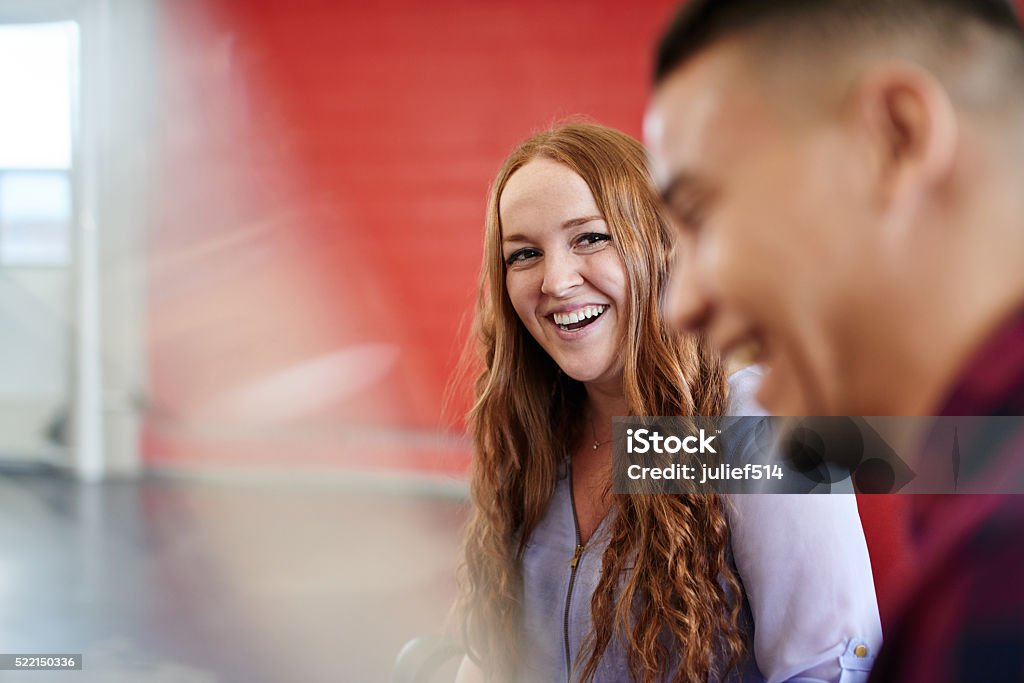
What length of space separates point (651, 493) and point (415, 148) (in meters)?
1.77

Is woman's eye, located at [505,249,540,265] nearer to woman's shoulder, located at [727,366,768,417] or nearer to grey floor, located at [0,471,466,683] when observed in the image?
woman's shoulder, located at [727,366,768,417]

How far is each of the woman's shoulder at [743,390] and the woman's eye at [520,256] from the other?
228mm

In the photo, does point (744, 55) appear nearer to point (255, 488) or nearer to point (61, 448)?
point (255, 488)

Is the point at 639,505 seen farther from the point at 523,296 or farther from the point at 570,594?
the point at 523,296

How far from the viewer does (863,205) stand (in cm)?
20

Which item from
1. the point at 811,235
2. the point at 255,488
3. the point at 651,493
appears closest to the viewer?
the point at 811,235

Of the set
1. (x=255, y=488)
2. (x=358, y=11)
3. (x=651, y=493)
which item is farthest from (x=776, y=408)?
(x=255, y=488)

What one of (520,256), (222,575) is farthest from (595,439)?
(222,575)

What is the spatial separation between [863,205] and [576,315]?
22.3 inches

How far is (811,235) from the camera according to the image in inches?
8.2

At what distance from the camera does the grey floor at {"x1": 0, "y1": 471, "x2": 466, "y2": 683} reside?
1.71 metres

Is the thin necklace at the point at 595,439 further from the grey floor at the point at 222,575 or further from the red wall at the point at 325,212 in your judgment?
the red wall at the point at 325,212

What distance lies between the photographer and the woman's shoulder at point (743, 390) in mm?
760

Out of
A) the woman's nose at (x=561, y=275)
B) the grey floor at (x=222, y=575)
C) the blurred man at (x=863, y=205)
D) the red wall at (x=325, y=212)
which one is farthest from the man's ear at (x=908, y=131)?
the red wall at (x=325, y=212)
